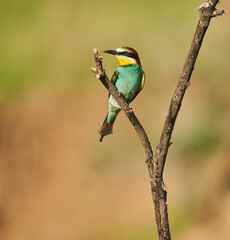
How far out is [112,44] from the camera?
3279 millimetres

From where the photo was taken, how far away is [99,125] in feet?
10.6

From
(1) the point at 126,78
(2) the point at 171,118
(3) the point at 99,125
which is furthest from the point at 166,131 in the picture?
(3) the point at 99,125

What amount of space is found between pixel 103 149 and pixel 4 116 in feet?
2.14

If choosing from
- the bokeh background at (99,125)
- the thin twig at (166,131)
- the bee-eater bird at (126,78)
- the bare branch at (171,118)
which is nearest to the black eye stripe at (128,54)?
the bee-eater bird at (126,78)

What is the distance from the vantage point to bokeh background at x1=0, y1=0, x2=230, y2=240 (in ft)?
10.0

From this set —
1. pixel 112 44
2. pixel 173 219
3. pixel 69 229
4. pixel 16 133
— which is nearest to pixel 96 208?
pixel 69 229

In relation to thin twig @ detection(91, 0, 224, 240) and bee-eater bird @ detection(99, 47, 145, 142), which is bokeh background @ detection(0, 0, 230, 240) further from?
thin twig @ detection(91, 0, 224, 240)

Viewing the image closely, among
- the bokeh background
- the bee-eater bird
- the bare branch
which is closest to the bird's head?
the bee-eater bird

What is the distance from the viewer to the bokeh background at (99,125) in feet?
10.0

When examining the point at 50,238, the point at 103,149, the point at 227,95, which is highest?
the point at 227,95

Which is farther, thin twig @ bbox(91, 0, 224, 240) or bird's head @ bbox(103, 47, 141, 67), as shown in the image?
bird's head @ bbox(103, 47, 141, 67)

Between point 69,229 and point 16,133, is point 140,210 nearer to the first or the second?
point 69,229

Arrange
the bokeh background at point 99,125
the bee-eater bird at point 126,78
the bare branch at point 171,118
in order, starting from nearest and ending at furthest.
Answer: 1. the bare branch at point 171,118
2. the bee-eater bird at point 126,78
3. the bokeh background at point 99,125

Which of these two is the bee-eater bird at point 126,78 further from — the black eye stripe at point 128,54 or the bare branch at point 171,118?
the bare branch at point 171,118
